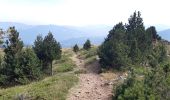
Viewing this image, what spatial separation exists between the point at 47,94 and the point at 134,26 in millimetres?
36356

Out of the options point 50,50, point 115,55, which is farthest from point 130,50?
point 50,50

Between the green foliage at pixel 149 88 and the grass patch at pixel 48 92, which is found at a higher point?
the green foliage at pixel 149 88

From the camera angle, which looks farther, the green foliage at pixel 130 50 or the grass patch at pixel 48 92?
the green foliage at pixel 130 50

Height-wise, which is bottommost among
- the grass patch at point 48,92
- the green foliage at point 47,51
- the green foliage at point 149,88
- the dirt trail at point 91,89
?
the dirt trail at point 91,89

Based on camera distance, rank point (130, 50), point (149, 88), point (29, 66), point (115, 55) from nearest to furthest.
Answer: point (149, 88)
point (29, 66)
point (115, 55)
point (130, 50)

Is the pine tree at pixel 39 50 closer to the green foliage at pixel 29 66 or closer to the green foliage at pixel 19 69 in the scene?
the green foliage at pixel 19 69

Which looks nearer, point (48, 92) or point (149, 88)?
point (149, 88)

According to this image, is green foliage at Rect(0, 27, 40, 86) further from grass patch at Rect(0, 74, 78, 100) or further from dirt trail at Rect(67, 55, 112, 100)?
grass patch at Rect(0, 74, 78, 100)

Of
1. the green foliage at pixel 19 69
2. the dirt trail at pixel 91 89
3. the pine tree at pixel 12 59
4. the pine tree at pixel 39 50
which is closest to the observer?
the dirt trail at pixel 91 89

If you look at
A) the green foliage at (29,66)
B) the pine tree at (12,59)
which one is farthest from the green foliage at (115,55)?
the pine tree at (12,59)

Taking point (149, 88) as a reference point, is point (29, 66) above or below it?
above

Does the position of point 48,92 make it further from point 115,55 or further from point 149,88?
point 115,55

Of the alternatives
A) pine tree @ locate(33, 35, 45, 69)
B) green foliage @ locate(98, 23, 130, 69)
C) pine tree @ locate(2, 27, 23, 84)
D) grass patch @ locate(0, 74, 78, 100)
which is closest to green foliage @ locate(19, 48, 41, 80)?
pine tree @ locate(2, 27, 23, 84)

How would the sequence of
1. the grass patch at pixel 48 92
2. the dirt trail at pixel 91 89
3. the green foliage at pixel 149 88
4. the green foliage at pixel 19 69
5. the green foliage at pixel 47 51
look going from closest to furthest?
1. the green foliage at pixel 149 88
2. the grass patch at pixel 48 92
3. the dirt trail at pixel 91 89
4. the green foliage at pixel 19 69
5. the green foliage at pixel 47 51
